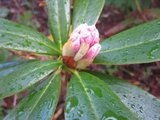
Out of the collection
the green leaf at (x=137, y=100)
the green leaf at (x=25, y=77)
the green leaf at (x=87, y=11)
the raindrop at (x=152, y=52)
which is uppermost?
the green leaf at (x=87, y=11)

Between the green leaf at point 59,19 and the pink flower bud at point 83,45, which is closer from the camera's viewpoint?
the pink flower bud at point 83,45

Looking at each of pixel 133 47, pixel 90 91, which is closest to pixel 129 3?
pixel 133 47

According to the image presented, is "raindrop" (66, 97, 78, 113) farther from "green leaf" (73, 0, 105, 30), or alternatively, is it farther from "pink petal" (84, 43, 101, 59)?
"green leaf" (73, 0, 105, 30)

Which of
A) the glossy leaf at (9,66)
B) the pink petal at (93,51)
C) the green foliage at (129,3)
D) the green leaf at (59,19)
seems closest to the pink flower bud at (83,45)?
the pink petal at (93,51)

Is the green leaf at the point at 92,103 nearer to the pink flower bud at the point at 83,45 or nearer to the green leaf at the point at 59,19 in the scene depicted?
the pink flower bud at the point at 83,45

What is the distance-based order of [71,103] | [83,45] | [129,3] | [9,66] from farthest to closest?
[129,3] < [9,66] < [83,45] < [71,103]

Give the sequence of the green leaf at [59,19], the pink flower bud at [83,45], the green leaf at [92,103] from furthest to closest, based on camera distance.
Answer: the green leaf at [59,19] < the pink flower bud at [83,45] < the green leaf at [92,103]

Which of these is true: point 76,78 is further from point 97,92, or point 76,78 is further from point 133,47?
point 133,47
